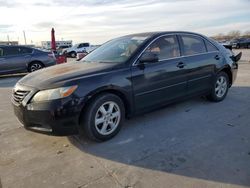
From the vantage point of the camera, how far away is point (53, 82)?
126 inches

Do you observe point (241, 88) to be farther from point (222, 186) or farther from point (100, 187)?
point (100, 187)

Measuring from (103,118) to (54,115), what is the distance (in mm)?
700

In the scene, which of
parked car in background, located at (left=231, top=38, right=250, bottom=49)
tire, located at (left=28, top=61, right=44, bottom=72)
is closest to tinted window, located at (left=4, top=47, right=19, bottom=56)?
tire, located at (left=28, top=61, right=44, bottom=72)

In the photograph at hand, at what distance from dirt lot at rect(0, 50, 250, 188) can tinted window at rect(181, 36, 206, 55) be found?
1.22 meters

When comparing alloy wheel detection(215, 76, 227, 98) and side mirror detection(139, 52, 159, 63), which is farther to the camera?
alloy wheel detection(215, 76, 227, 98)

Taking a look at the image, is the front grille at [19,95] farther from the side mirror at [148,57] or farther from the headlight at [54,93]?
the side mirror at [148,57]

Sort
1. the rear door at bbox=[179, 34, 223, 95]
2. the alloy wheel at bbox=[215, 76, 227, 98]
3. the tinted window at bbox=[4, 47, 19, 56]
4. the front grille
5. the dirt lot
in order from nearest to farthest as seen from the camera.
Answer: the dirt lot < the front grille < the rear door at bbox=[179, 34, 223, 95] < the alloy wheel at bbox=[215, 76, 227, 98] < the tinted window at bbox=[4, 47, 19, 56]

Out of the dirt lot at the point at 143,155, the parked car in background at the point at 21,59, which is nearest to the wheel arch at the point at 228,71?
the dirt lot at the point at 143,155

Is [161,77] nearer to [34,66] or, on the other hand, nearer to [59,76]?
[59,76]

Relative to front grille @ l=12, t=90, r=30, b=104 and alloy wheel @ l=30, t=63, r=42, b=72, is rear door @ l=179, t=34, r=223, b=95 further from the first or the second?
alloy wheel @ l=30, t=63, r=42, b=72

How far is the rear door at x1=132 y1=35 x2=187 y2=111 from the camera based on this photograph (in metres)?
3.78

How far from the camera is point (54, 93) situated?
3.11 m

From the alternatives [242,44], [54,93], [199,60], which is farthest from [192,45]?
[242,44]

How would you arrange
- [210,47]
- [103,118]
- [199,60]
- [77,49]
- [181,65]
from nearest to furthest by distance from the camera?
[103,118], [181,65], [199,60], [210,47], [77,49]
